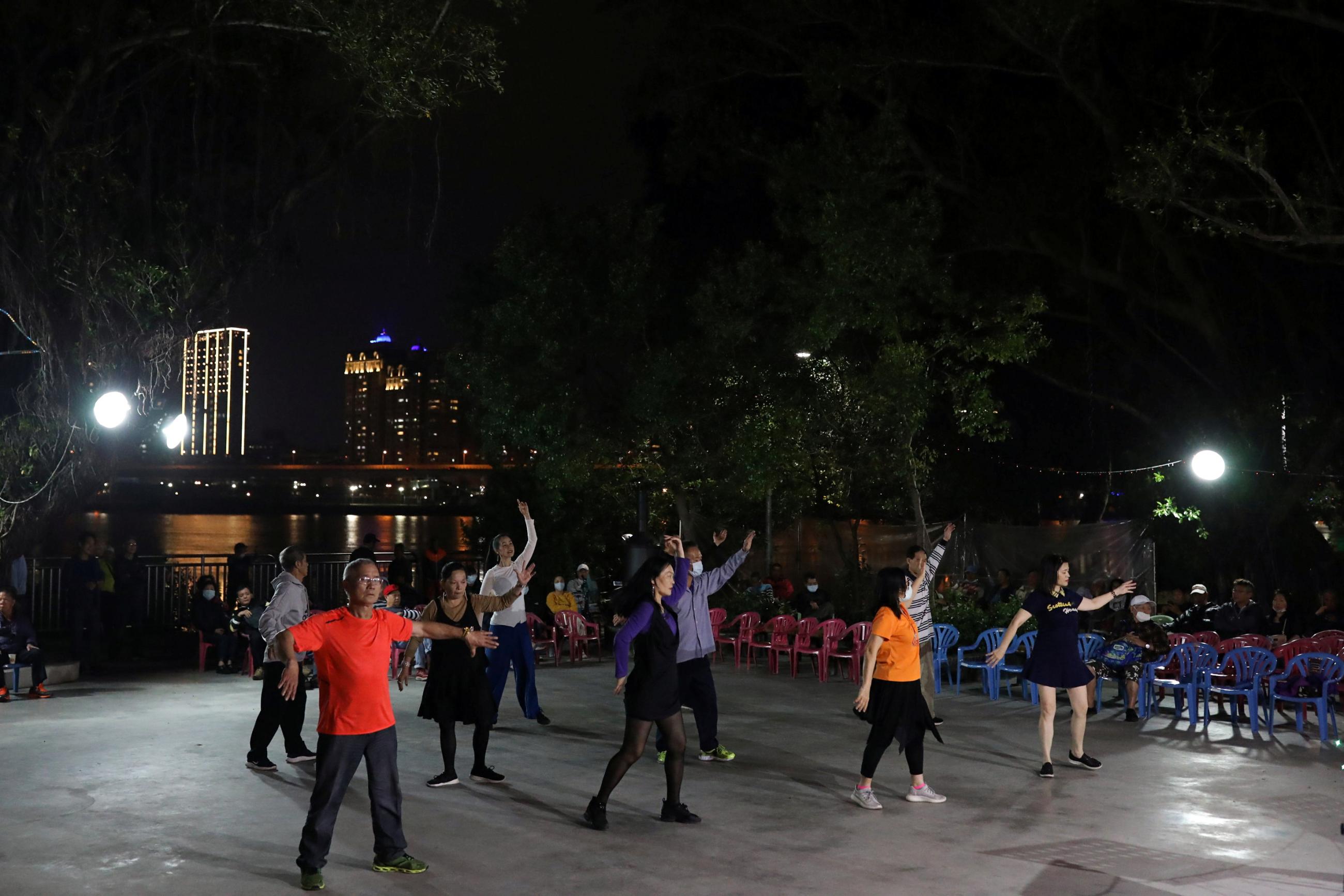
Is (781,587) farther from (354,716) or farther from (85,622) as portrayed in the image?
(354,716)

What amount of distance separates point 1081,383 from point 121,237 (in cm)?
1710

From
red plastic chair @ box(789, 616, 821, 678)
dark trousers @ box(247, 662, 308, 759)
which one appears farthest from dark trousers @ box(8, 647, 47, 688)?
red plastic chair @ box(789, 616, 821, 678)

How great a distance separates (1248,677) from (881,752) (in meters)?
5.15

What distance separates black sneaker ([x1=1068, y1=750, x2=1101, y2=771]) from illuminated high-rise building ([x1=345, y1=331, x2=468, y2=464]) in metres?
131

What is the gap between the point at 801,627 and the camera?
15.3 m

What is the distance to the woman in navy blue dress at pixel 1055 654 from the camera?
8867mm

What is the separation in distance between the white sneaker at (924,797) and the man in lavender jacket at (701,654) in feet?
5.91

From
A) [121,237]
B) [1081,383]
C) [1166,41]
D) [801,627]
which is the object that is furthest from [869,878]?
[1081,383]

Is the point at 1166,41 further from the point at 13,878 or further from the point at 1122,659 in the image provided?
the point at 13,878

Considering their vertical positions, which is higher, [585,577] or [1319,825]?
[585,577]

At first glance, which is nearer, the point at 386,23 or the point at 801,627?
the point at 386,23

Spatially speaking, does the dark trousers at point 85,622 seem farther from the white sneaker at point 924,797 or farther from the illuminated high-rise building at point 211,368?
the white sneaker at point 924,797

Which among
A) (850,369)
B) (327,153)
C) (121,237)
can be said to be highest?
(327,153)

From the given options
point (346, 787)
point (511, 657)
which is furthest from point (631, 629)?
point (511, 657)
